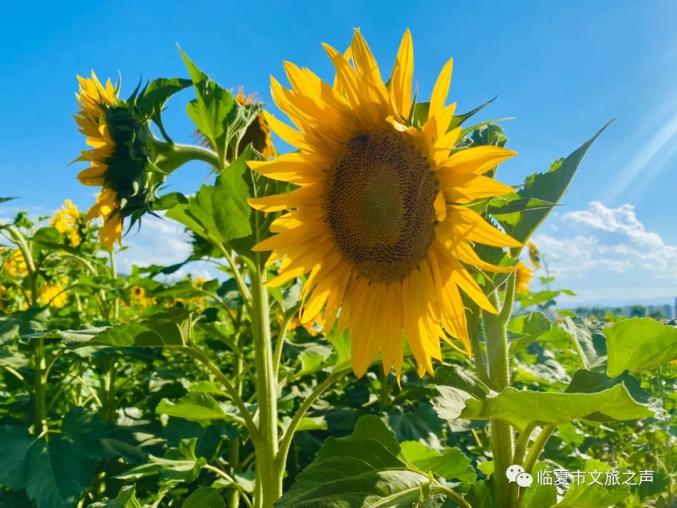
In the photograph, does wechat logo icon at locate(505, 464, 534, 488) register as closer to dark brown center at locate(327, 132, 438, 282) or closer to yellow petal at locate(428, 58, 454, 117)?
dark brown center at locate(327, 132, 438, 282)

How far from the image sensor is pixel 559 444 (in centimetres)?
253

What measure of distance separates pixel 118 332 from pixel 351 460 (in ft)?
2.37

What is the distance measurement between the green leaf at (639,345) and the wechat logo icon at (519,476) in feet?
0.80

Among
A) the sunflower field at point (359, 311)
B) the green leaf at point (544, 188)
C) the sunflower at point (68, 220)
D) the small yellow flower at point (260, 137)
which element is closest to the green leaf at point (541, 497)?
the sunflower field at point (359, 311)

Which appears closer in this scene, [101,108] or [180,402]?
[180,402]

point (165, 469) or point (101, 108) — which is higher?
point (101, 108)

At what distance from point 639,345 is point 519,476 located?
1.06ft

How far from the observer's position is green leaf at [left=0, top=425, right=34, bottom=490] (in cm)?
186

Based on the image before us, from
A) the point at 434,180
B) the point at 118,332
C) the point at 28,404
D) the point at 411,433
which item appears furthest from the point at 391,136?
the point at 28,404

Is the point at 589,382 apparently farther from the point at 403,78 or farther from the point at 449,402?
→ the point at 403,78

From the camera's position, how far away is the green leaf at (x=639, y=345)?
0.99 m

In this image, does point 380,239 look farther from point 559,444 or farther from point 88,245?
point 88,245

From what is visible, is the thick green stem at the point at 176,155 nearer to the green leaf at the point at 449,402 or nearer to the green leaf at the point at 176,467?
the green leaf at the point at 176,467

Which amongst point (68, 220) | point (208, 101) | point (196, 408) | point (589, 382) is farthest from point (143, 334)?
point (68, 220)
